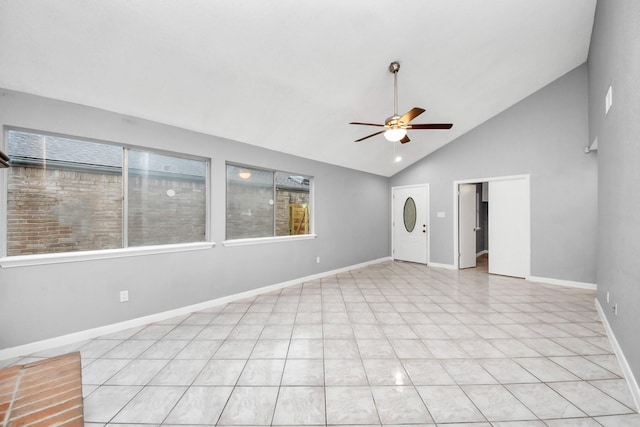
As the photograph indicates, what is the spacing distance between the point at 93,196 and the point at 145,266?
953 millimetres

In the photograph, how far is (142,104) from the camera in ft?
9.33

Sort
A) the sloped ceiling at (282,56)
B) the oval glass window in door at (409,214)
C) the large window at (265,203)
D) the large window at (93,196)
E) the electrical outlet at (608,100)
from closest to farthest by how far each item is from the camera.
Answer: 1. the sloped ceiling at (282,56)
2. the large window at (93,196)
3. the electrical outlet at (608,100)
4. the large window at (265,203)
5. the oval glass window in door at (409,214)

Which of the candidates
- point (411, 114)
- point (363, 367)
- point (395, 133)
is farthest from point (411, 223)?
point (363, 367)

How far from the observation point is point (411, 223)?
6613mm

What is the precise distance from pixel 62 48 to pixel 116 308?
2.57 m

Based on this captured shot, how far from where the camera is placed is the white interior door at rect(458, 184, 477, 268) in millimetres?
5855

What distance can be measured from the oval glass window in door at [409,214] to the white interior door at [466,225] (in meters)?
1.08

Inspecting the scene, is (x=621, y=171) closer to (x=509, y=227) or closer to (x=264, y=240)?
(x=509, y=227)

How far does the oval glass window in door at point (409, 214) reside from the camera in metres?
6.56

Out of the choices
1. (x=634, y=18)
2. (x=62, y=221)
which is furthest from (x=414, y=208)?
(x=62, y=221)

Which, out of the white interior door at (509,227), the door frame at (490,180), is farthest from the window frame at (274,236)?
the white interior door at (509,227)

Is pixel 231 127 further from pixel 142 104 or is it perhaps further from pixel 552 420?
pixel 552 420

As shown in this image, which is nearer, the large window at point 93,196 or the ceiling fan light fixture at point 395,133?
the large window at point 93,196

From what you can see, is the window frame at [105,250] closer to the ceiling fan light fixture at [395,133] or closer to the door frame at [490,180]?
the ceiling fan light fixture at [395,133]
